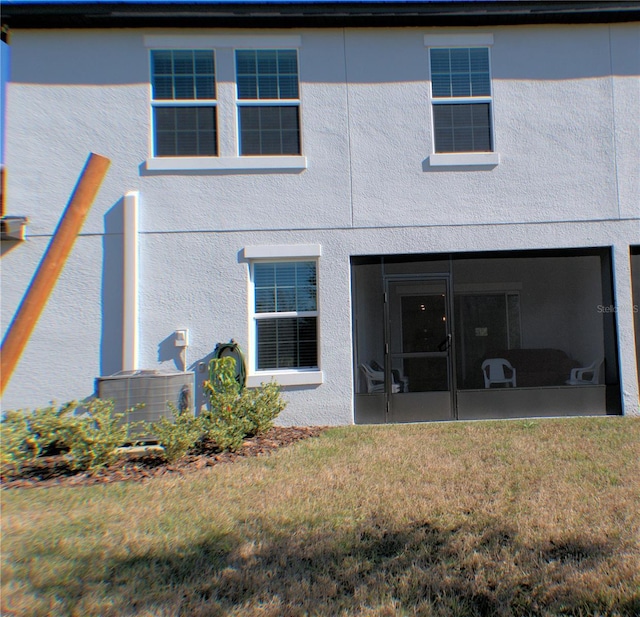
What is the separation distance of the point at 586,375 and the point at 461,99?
4.92 metres

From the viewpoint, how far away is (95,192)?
797cm

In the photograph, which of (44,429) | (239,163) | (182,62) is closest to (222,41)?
(182,62)

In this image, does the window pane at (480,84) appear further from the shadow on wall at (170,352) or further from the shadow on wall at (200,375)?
the shadow on wall at (170,352)

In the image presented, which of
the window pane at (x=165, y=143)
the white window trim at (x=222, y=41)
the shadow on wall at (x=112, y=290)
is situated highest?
the white window trim at (x=222, y=41)

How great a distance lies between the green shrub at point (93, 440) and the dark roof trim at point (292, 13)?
19.6 feet

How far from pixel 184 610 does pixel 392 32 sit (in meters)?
8.24

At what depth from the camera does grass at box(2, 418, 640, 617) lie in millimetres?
3082

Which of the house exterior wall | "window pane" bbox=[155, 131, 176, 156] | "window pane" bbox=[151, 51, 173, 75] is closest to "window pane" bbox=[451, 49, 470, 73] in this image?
the house exterior wall

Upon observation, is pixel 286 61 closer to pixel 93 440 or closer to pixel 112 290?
pixel 112 290

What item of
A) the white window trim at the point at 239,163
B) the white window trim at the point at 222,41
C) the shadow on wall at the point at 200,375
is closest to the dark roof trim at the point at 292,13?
the white window trim at the point at 222,41

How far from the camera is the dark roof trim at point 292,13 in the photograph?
25.7 ft

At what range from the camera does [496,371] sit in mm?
8891

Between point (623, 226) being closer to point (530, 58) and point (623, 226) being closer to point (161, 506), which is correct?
point (530, 58)

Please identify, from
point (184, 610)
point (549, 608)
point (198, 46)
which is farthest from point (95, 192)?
point (549, 608)
